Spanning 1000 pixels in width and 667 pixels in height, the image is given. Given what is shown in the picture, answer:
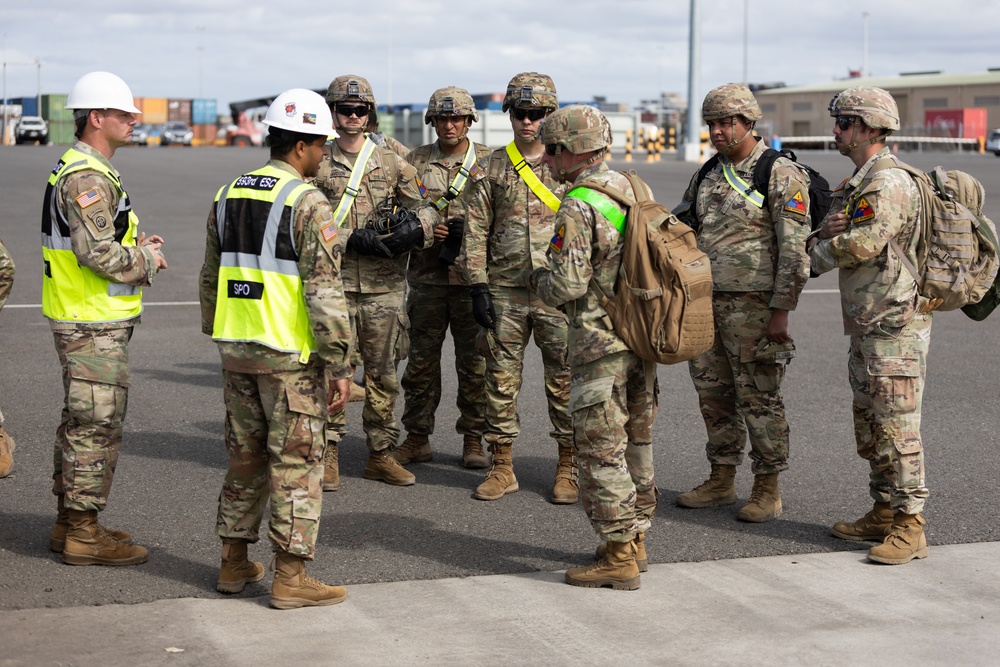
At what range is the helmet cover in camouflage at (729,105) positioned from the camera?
666cm

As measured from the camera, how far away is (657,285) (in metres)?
5.52

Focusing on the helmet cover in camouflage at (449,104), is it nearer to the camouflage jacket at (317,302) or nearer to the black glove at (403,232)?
the black glove at (403,232)

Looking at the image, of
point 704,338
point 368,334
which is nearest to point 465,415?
point 368,334

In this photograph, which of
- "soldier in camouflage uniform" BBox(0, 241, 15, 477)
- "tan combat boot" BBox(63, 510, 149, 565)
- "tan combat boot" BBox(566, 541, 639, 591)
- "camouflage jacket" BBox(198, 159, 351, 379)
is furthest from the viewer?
"soldier in camouflage uniform" BBox(0, 241, 15, 477)

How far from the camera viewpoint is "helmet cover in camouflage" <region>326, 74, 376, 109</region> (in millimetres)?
7301

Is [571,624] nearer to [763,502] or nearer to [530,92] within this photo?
[763,502]

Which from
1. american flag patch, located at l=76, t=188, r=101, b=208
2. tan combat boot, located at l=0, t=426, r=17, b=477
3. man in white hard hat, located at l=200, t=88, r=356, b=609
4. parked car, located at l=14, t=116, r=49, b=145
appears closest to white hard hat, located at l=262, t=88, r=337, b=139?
man in white hard hat, located at l=200, t=88, r=356, b=609

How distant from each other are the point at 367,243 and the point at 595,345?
206 centimetres

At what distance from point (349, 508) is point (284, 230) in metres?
2.25

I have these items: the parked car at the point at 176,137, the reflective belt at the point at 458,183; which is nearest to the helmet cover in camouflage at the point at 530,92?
the reflective belt at the point at 458,183

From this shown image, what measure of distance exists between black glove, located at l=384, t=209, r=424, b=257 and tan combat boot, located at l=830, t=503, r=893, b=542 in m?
2.83

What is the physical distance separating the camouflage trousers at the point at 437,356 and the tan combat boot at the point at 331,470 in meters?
0.71

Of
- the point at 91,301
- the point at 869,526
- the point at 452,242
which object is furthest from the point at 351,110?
the point at 869,526

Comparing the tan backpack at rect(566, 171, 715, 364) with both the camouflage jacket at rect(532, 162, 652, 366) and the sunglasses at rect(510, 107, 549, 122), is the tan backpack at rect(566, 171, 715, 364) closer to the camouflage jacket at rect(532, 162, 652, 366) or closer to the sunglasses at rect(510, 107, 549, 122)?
the camouflage jacket at rect(532, 162, 652, 366)
